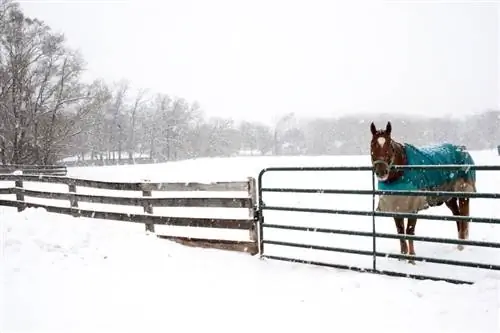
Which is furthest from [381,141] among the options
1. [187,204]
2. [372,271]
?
[187,204]

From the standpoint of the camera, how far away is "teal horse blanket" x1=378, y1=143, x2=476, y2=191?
5570mm

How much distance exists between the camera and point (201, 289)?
4809 millimetres

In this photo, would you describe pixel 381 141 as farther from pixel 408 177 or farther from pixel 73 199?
pixel 73 199

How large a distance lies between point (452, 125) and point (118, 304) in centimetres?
10046

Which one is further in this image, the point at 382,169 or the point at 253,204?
the point at 253,204

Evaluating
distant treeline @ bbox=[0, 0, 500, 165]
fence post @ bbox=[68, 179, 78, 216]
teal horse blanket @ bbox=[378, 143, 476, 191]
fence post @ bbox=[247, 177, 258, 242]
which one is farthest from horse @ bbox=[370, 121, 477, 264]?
distant treeline @ bbox=[0, 0, 500, 165]

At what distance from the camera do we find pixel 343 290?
466cm

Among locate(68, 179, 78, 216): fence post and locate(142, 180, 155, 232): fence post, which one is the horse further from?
locate(68, 179, 78, 216): fence post

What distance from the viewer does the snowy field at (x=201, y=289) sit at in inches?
150

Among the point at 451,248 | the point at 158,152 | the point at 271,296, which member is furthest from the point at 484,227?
the point at 158,152

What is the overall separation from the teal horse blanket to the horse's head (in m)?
0.29

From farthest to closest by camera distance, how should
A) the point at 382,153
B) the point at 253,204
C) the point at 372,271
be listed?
the point at 253,204 < the point at 382,153 < the point at 372,271

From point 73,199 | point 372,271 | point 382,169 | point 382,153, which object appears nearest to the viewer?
point 372,271

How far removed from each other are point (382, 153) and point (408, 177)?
0.51 meters
